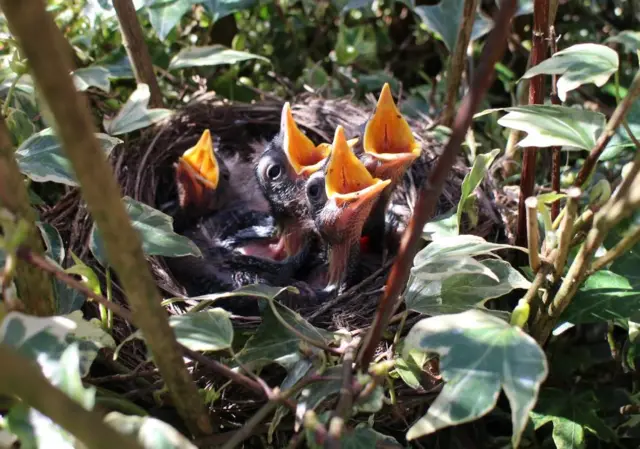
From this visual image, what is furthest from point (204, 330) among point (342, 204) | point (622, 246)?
point (342, 204)

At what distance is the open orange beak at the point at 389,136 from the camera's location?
1332 millimetres

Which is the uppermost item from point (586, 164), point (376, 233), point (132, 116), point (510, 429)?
point (132, 116)

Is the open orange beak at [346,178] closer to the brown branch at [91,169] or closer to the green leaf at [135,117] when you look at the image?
the green leaf at [135,117]

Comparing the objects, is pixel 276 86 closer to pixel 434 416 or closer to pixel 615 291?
pixel 615 291

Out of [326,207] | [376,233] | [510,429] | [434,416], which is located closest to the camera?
[434,416]

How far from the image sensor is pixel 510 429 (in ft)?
3.74

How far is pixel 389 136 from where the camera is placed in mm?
1391

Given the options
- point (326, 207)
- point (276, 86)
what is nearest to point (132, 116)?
point (326, 207)

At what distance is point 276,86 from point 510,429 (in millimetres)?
1141

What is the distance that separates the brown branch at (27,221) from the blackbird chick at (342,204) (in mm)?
665

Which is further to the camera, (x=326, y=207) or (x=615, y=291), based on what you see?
(x=326, y=207)

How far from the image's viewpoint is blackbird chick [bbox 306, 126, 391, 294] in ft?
4.30

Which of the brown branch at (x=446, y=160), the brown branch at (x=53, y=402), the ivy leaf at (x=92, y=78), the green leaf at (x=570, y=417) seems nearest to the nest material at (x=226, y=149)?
the ivy leaf at (x=92, y=78)

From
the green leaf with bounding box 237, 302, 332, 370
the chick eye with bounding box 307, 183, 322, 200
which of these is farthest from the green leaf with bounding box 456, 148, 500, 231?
the chick eye with bounding box 307, 183, 322, 200
